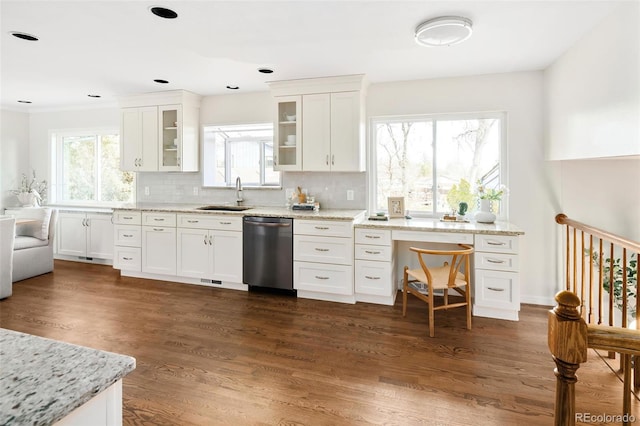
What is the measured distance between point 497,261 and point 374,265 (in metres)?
1.14

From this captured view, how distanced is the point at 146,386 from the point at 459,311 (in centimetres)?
277

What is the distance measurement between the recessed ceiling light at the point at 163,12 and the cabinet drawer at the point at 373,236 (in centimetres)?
241

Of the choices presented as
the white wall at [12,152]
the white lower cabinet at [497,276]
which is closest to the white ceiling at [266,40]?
the white lower cabinet at [497,276]

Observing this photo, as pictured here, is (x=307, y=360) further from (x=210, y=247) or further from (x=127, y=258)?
(x=127, y=258)

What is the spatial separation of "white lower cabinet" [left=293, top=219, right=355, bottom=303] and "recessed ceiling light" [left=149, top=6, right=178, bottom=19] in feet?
6.94

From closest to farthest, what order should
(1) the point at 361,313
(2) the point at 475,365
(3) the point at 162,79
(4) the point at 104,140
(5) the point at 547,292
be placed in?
1. (2) the point at 475,365
2. (1) the point at 361,313
3. (5) the point at 547,292
4. (3) the point at 162,79
5. (4) the point at 104,140

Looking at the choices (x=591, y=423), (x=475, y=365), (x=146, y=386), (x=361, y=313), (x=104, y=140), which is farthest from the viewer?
(x=104, y=140)

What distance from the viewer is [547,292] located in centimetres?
365

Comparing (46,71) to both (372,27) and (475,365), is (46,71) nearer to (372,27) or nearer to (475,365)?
(372,27)

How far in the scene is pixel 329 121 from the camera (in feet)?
13.0

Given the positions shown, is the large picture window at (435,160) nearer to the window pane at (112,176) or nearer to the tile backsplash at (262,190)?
the tile backsplash at (262,190)

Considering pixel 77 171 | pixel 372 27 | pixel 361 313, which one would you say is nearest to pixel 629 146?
pixel 372 27

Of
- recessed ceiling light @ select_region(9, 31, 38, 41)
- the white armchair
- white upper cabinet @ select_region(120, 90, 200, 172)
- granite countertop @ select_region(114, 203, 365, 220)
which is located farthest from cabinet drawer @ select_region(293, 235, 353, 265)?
the white armchair

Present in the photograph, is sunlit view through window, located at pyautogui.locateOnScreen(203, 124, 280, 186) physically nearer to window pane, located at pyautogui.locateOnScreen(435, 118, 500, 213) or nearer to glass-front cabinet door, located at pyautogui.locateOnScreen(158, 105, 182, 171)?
glass-front cabinet door, located at pyautogui.locateOnScreen(158, 105, 182, 171)
